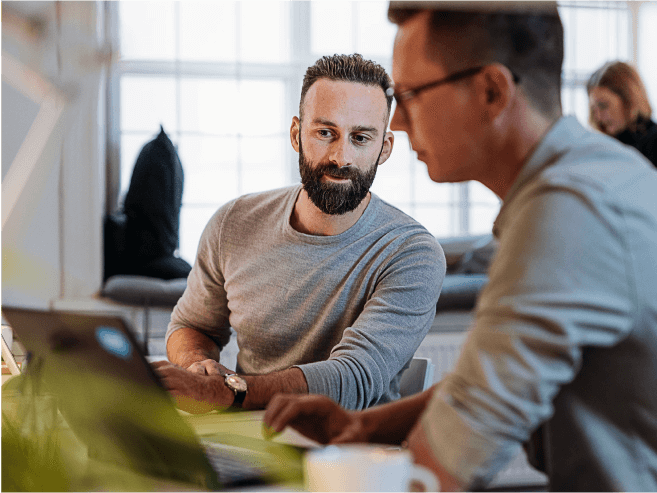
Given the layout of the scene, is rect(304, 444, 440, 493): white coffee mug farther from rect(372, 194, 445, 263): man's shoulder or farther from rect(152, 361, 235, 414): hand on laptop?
rect(372, 194, 445, 263): man's shoulder

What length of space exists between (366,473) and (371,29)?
2.95 m

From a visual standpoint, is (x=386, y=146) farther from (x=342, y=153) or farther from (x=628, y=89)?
(x=628, y=89)

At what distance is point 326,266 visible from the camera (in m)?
1.39

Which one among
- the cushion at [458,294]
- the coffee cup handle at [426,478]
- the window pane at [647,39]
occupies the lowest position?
the cushion at [458,294]

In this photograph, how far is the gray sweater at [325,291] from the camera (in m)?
1.28

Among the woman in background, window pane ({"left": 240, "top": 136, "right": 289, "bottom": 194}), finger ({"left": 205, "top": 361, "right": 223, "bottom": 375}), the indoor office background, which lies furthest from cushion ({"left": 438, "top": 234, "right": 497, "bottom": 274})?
finger ({"left": 205, "top": 361, "right": 223, "bottom": 375})

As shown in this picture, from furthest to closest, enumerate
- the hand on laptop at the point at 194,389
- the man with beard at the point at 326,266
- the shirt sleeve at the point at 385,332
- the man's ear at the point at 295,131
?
1. the man's ear at the point at 295,131
2. the man with beard at the point at 326,266
3. the shirt sleeve at the point at 385,332
4. the hand on laptop at the point at 194,389

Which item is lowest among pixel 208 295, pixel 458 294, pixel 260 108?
pixel 458 294

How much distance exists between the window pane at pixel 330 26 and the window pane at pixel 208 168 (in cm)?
63

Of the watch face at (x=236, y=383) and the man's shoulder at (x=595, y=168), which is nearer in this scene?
the man's shoulder at (x=595, y=168)

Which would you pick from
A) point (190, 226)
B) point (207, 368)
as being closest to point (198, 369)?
point (207, 368)

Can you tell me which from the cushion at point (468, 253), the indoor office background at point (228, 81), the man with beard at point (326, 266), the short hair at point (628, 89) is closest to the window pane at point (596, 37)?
the indoor office background at point (228, 81)

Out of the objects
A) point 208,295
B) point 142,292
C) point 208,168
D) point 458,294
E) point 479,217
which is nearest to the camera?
point 208,295

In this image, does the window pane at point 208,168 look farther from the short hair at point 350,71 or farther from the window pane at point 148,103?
the short hair at point 350,71
